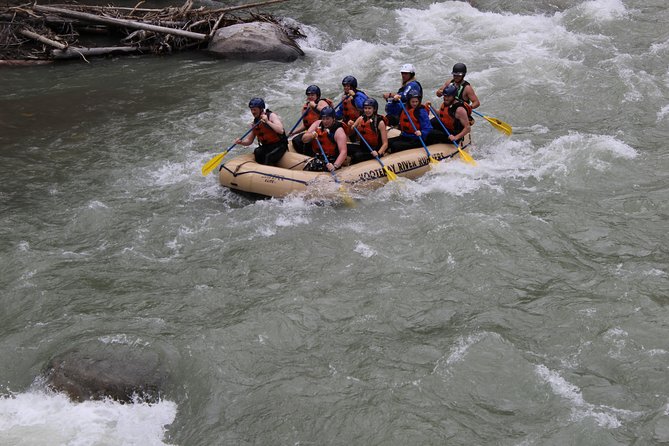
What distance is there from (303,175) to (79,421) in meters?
4.13

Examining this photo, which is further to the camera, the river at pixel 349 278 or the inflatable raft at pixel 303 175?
the inflatable raft at pixel 303 175

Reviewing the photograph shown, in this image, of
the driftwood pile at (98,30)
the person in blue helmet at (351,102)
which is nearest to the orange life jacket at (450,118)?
the person in blue helmet at (351,102)

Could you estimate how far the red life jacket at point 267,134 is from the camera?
8.90 metres

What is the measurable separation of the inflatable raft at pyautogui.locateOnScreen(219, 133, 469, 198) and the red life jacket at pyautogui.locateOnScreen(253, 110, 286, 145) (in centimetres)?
25

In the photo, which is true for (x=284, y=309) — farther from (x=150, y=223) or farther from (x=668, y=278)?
(x=668, y=278)

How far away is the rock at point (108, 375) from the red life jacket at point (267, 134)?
3.71 m

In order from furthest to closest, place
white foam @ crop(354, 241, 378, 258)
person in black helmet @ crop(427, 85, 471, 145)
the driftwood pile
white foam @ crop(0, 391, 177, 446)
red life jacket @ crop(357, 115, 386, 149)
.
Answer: the driftwood pile < person in black helmet @ crop(427, 85, 471, 145) < red life jacket @ crop(357, 115, 386, 149) < white foam @ crop(354, 241, 378, 258) < white foam @ crop(0, 391, 177, 446)

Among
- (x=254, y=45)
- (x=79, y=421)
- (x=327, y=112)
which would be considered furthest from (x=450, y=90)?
(x=79, y=421)

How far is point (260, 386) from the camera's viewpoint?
5906 mm

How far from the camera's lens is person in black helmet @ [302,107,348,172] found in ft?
28.7

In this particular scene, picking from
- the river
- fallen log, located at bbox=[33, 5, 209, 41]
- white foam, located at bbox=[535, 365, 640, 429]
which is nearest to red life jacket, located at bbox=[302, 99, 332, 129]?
the river

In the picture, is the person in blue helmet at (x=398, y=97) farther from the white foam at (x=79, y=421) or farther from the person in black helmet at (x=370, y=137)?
the white foam at (x=79, y=421)

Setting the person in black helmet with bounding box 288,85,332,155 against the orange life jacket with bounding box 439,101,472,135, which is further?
the orange life jacket with bounding box 439,101,472,135

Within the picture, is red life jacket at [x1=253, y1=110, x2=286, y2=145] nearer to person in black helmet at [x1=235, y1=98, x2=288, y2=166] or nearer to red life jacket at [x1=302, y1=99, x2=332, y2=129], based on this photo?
person in black helmet at [x1=235, y1=98, x2=288, y2=166]
